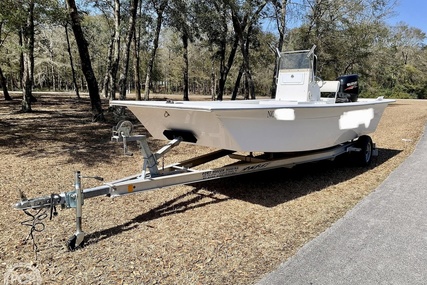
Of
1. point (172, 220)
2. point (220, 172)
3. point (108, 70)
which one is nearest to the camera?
point (172, 220)

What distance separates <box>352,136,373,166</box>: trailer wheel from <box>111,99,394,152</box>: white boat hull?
1333 mm

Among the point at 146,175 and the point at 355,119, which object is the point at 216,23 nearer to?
the point at 355,119

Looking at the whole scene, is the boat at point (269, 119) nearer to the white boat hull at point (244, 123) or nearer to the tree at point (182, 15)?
the white boat hull at point (244, 123)

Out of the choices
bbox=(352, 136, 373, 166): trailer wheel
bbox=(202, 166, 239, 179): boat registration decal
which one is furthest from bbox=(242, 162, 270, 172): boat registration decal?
bbox=(352, 136, 373, 166): trailer wheel

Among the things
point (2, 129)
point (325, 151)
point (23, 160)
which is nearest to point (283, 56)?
point (325, 151)

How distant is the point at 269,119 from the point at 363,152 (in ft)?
9.88

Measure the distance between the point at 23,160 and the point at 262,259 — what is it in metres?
4.84

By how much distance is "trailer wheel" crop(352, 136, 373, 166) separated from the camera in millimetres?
6141

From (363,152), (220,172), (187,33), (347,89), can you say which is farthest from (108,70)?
(220,172)

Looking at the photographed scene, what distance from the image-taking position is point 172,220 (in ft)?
12.0

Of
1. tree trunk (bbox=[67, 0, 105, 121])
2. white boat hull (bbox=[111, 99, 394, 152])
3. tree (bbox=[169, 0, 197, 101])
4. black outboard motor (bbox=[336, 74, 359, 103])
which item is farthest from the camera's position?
tree (bbox=[169, 0, 197, 101])

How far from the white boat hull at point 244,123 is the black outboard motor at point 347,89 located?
1.37 m

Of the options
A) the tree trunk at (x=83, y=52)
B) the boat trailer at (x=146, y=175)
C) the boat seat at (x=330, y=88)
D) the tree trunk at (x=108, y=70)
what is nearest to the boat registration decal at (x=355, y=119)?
the boat trailer at (x=146, y=175)

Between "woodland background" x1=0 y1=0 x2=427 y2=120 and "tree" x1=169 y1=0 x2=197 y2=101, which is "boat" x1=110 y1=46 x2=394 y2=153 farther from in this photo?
"tree" x1=169 y1=0 x2=197 y2=101
